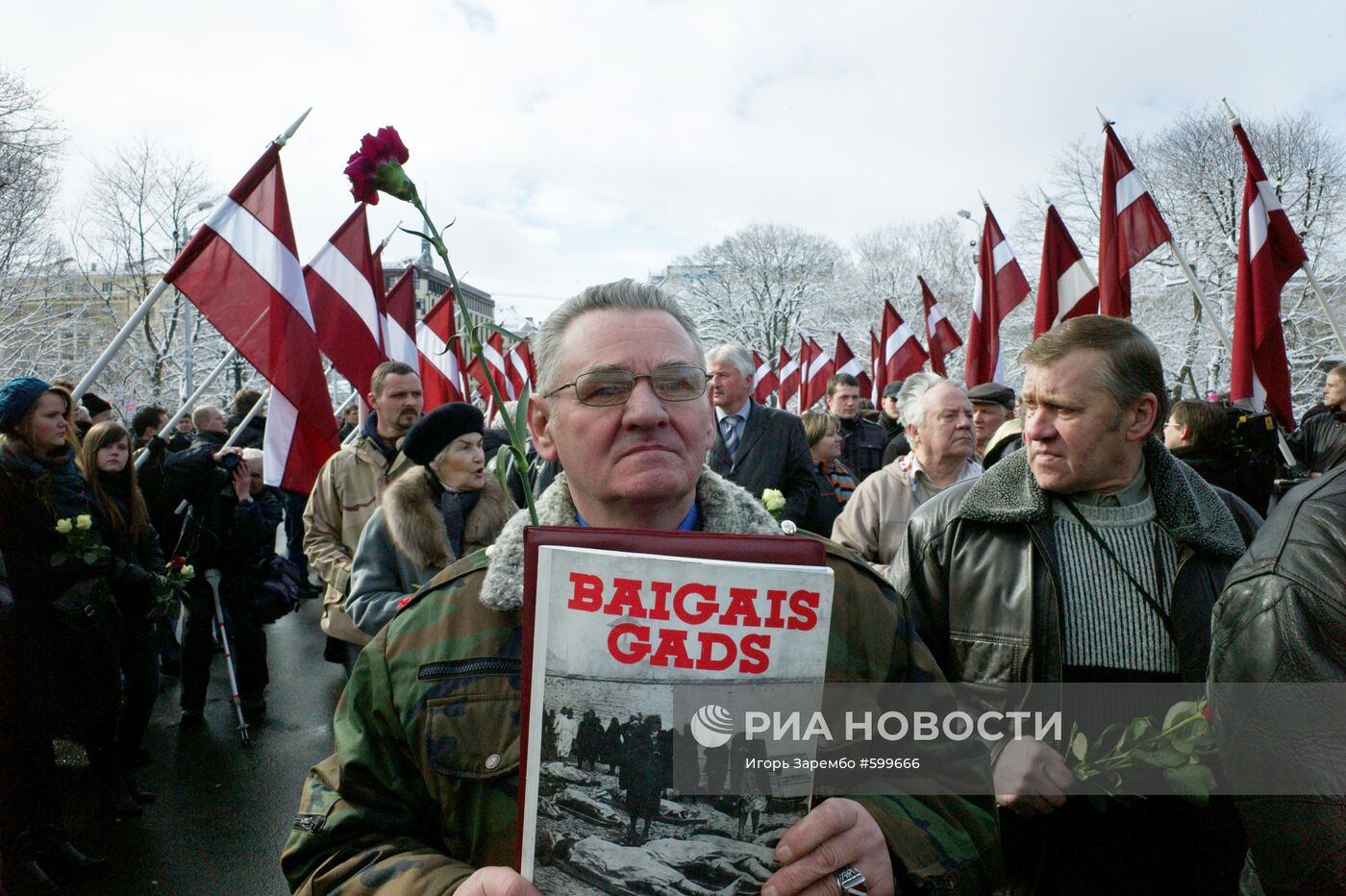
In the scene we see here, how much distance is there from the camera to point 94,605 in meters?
4.52

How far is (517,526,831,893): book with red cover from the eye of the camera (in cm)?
103

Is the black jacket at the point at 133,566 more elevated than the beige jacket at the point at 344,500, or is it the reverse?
the beige jacket at the point at 344,500

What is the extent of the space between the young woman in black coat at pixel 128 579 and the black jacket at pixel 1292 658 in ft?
16.7

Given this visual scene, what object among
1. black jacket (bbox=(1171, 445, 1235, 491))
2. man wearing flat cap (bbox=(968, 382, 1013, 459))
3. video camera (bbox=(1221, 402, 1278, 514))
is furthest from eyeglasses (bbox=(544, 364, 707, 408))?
man wearing flat cap (bbox=(968, 382, 1013, 459))

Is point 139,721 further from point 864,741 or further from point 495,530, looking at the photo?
point 864,741

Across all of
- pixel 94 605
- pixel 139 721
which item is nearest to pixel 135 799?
pixel 139 721

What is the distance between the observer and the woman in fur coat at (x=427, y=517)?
3.90 meters

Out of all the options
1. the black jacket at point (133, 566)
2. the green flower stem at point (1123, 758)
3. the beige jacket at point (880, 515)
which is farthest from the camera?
the black jacket at point (133, 566)

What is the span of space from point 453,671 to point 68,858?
13.2 feet

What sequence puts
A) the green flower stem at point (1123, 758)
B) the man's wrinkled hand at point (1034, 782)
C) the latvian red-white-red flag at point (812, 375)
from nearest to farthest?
the green flower stem at point (1123, 758)
the man's wrinkled hand at point (1034, 782)
the latvian red-white-red flag at point (812, 375)

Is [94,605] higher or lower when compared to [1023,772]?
higher

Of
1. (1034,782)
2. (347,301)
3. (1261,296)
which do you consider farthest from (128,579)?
(1261,296)

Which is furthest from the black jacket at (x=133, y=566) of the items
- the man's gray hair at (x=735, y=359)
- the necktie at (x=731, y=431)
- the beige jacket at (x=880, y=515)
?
the beige jacket at (x=880, y=515)

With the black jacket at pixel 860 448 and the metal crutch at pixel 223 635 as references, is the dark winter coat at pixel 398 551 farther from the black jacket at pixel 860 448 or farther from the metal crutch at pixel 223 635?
the black jacket at pixel 860 448
